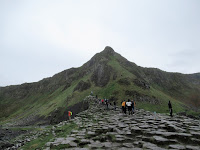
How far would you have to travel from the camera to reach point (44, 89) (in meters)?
111

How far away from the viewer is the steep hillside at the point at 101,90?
4721 cm

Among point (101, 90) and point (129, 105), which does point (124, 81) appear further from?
point (129, 105)

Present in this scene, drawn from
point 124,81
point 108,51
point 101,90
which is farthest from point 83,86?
point 108,51

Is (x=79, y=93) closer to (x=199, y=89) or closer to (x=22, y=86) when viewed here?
(x=199, y=89)

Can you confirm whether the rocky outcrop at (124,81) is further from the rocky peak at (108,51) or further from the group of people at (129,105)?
the rocky peak at (108,51)

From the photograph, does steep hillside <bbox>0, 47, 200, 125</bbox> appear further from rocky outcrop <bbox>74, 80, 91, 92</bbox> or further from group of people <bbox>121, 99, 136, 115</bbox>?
group of people <bbox>121, 99, 136, 115</bbox>

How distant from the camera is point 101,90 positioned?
5569 centimetres

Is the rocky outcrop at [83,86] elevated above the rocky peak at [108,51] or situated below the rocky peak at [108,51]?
below

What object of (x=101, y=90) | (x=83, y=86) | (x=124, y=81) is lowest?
(x=101, y=90)

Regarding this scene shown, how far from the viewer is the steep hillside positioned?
155 ft

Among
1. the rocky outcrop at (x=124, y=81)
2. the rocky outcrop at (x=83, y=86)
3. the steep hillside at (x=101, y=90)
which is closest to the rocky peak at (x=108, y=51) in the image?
the steep hillside at (x=101, y=90)

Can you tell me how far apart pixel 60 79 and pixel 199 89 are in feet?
334

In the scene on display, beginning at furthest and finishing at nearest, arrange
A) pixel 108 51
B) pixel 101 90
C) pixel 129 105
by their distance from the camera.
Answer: pixel 108 51, pixel 101 90, pixel 129 105

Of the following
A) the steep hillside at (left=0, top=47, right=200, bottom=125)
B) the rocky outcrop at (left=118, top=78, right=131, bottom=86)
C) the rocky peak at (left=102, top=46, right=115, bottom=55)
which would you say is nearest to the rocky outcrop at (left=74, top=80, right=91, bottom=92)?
the steep hillside at (left=0, top=47, right=200, bottom=125)
